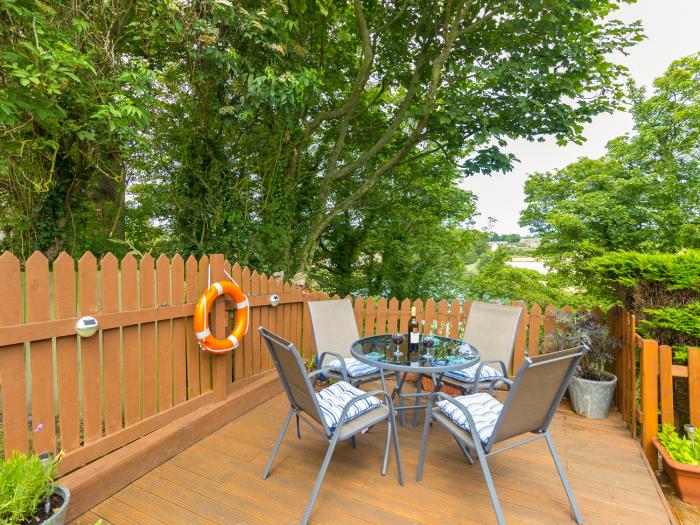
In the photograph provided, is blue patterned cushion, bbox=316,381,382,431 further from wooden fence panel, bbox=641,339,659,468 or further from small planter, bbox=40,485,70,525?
wooden fence panel, bbox=641,339,659,468

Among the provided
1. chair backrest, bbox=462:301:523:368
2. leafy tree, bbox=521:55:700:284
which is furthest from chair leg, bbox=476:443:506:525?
leafy tree, bbox=521:55:700:284

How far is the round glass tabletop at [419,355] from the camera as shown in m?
2.25

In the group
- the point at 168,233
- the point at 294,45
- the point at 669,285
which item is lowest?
the point at 669,285

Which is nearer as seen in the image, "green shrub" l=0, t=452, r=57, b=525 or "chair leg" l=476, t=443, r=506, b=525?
"green shrub" l=0, t=452, r=57, b=525

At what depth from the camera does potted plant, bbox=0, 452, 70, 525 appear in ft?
4.14

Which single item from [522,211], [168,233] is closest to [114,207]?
[168,233]

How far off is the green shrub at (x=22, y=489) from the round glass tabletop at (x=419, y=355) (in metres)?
1.71

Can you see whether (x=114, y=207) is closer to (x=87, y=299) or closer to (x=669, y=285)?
(x=87, y=299)

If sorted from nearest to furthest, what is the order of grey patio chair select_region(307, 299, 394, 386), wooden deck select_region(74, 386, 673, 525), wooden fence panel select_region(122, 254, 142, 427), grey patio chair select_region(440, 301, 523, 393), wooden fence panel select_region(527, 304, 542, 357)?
wooden deck select_region(74, 386, 673, 525) → wooden fence panel select_region(122, 254, 142, 427) → grey patio chair select_region(440, 301, 523, 393) → grey patio chair select_region(307, 299, 394, 386) → wooden fence panel select_region(527, 304, 542, 357)

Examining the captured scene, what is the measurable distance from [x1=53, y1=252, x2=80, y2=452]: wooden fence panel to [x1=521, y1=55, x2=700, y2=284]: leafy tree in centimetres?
861

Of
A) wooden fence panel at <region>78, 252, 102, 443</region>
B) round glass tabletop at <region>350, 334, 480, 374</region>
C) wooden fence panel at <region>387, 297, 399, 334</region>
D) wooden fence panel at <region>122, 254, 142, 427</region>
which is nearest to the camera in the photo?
wooden fence panel at <region>78, 252, 102, 443</region>

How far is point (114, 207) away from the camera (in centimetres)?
490

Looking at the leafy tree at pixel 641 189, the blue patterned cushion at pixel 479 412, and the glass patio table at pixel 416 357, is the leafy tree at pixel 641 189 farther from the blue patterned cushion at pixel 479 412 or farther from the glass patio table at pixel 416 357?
the blue patterned cushion at pixel 479 412

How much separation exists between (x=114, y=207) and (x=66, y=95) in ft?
7.54
